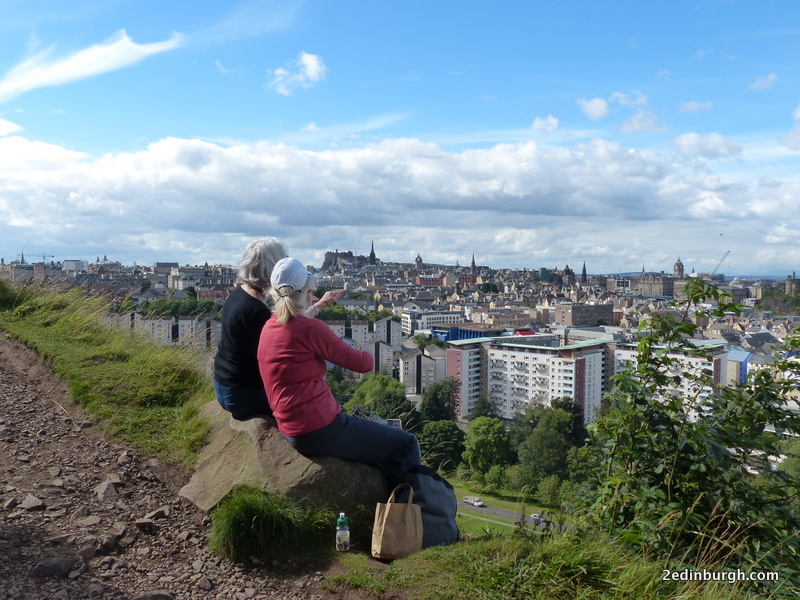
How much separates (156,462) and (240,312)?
955 mm

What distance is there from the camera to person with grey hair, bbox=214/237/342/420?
282 cm

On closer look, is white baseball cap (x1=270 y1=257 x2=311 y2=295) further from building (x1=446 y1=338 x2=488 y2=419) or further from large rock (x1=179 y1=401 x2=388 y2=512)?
building (x1=446 y1=338 x2=488 y2=419)

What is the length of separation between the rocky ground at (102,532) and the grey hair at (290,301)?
88cm

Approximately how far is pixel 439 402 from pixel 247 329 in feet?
101

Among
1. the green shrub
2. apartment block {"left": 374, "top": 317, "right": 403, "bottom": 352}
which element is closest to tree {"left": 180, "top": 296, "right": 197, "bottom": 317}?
the green shrub

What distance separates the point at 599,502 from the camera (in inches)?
96.7

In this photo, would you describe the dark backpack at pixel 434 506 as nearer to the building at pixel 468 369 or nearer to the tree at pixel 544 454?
the tree at pixel 544 454

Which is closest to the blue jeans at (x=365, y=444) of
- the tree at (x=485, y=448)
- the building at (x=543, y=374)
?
the tree at (x=485, y=448)

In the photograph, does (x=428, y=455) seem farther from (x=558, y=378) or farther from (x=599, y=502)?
(x=558, y=378)

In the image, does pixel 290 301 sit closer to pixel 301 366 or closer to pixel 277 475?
pixel 301 366

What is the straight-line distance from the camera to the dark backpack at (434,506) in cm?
246

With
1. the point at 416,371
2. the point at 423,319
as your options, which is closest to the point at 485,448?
the point at 416,371

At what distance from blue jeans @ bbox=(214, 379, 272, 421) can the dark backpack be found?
0.74 metres

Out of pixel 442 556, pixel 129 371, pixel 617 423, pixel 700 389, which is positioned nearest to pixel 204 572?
pixel 442 556
